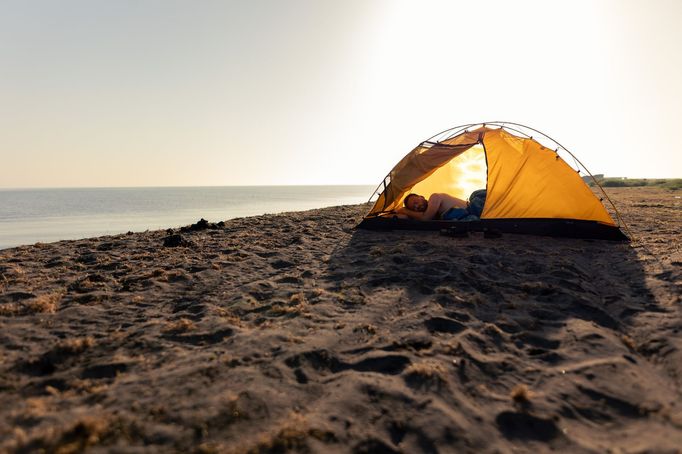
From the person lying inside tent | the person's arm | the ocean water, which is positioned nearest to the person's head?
the person lying inside tent

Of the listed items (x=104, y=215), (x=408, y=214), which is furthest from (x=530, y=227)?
(x=104, y=215)

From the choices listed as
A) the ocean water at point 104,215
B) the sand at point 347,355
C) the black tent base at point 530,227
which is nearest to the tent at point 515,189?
the black tent base at point 530,227

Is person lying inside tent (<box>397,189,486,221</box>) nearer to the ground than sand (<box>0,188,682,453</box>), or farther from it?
farther from it

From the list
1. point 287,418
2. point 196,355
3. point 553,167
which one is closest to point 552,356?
point 287,418

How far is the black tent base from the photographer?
30.0 feet

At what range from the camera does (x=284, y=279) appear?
661 cm

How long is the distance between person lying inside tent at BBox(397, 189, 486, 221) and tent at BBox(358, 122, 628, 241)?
12.9 inches

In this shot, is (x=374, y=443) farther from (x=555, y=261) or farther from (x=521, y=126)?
(x=521, y=126)

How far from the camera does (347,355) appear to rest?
3914mm

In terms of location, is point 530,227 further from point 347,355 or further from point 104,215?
point 104,215

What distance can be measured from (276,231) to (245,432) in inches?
359

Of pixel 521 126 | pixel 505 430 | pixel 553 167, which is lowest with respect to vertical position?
pixel 505 430

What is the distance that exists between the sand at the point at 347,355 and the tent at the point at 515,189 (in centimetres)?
187

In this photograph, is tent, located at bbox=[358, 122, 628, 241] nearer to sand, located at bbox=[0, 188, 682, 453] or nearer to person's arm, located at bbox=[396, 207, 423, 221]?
person's arm, located at bbox=[396, 207, 423, 221]
